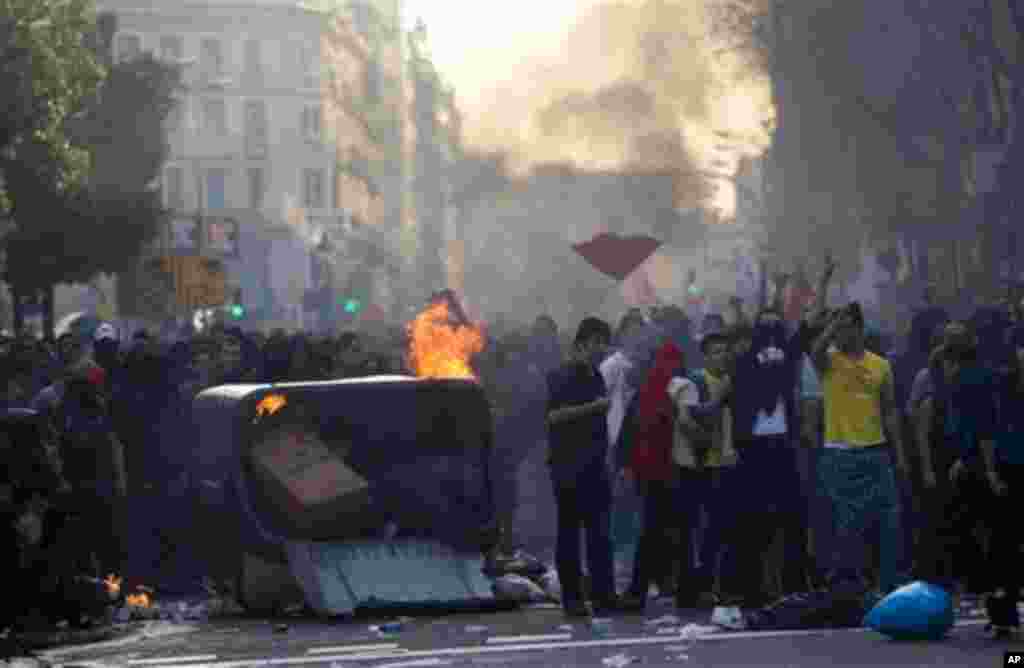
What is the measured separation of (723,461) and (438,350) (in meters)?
2.37

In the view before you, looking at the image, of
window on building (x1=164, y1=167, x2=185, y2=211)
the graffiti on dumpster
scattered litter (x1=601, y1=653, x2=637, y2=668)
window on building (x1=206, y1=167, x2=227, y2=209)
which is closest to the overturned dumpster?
the graffiti on dumpster

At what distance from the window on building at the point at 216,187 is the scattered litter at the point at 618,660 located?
96.1 metres

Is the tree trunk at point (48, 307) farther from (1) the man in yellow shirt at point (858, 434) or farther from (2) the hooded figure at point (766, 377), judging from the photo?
(1) the man in yellow shirt at point (858, 434)

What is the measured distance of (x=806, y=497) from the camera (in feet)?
52.2

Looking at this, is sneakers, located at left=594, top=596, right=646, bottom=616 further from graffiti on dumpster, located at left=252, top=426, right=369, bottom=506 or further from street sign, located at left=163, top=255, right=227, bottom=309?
street sign, located at left=163, top=255, right=227, bottom=309

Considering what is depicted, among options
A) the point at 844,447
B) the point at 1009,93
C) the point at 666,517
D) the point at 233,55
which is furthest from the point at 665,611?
the point at 233,55

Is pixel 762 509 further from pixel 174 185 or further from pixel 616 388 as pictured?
pixel 174 185

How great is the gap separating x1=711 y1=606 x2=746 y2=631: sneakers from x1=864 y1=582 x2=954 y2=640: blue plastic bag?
1188 millimetres

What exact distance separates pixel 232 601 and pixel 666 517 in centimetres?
298

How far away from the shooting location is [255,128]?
4424 inches

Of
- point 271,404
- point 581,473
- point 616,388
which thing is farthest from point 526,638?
point 616,388

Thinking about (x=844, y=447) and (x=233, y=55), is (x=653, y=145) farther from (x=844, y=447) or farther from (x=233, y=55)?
(x=233, y=55)

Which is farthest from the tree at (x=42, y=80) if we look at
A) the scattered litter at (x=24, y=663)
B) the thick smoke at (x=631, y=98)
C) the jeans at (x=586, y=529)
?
the scattered litter at (x=24, y=663)

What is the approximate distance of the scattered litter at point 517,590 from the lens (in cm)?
1612
